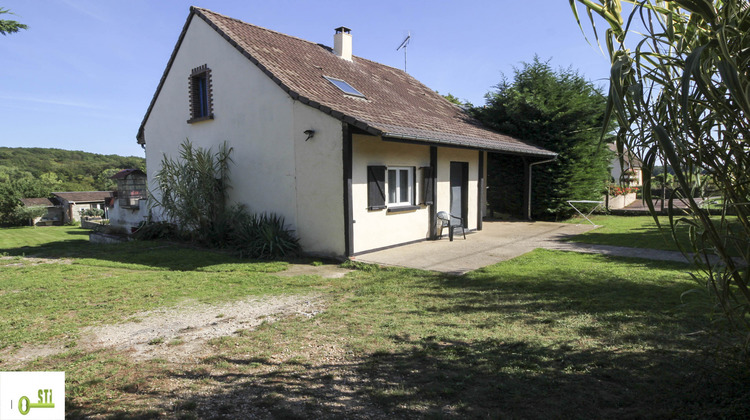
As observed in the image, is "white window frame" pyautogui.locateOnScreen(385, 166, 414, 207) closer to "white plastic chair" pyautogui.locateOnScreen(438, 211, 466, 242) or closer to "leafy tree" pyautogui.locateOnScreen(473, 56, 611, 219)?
"white plastic chair" pyautogui.locateOnScreen(438, 211, 466, 242)

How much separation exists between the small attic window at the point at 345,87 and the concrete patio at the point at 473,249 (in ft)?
13.5

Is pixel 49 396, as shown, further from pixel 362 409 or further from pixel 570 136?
pixel 570 136

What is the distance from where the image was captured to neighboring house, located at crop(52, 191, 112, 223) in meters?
55.2

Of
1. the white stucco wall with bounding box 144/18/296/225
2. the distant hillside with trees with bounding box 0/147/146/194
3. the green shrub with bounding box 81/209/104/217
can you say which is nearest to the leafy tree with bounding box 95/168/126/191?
the distant hillside with trees with bounding box 0/147/146/194

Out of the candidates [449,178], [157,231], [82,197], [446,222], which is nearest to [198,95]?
[157,231]

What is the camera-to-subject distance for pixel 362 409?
293cm

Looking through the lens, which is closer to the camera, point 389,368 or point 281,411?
point 281,411

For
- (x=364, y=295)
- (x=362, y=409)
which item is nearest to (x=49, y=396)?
(x=362, y=409)

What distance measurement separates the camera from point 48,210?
5375cm

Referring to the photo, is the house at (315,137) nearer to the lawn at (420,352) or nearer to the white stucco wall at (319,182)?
A: the white stucco wall at (319,182)

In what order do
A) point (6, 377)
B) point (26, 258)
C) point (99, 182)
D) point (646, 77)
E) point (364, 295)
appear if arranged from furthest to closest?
1. point (99, 182)
2. point (26, 258)
3. point (364, 295)
4. point (6, 377)
5. point (646, 77)

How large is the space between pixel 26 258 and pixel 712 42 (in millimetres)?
13527

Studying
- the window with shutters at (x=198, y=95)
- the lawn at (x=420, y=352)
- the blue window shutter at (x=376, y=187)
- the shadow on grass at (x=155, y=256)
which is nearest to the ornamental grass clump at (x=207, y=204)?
the shadow on grass at (x=155, y=256)

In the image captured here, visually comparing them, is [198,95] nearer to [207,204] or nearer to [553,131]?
[207,204]
